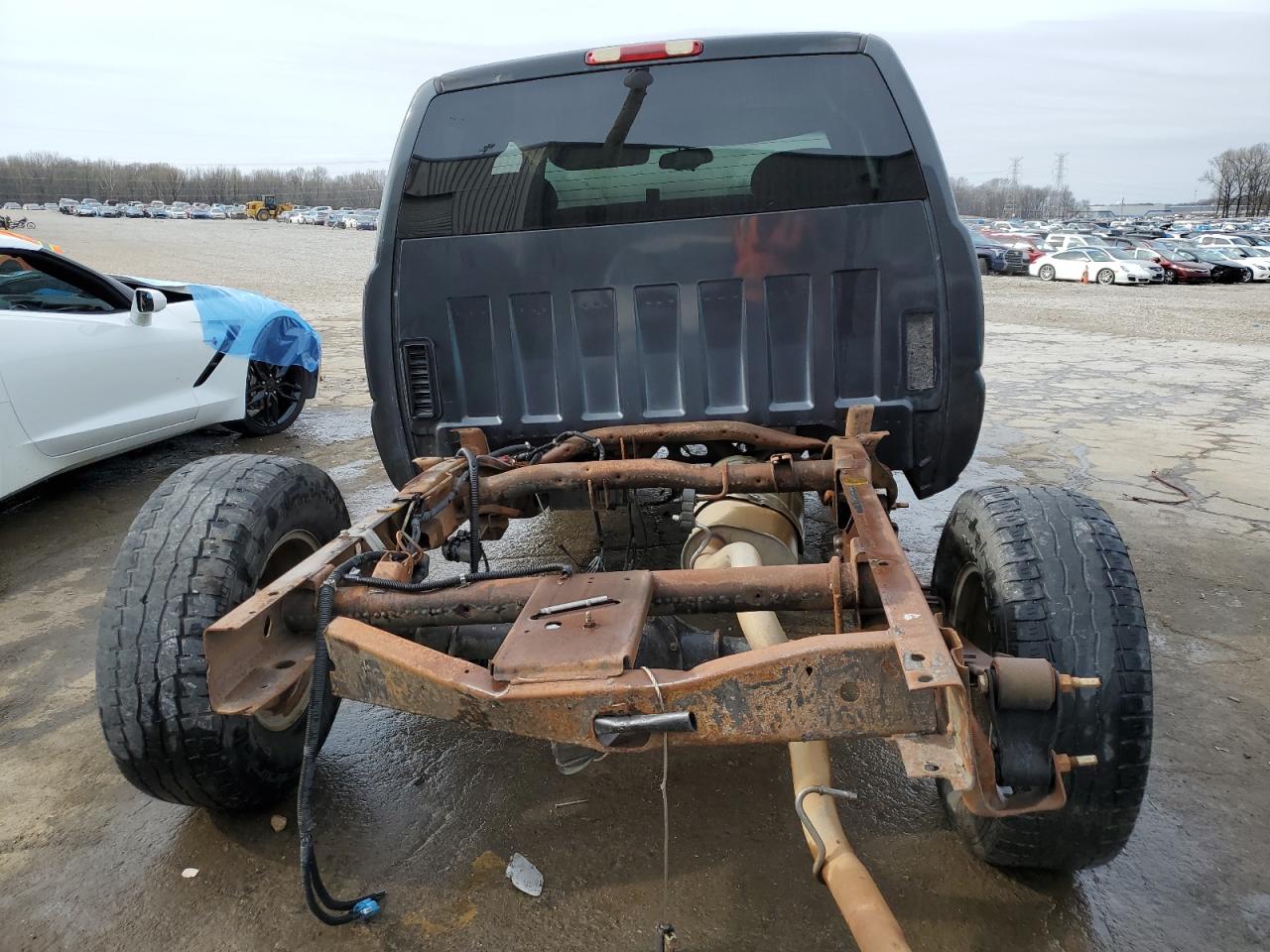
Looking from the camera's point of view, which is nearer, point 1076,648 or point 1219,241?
point 1076,648

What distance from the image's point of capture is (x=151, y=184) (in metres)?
109

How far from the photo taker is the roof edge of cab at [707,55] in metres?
3.27

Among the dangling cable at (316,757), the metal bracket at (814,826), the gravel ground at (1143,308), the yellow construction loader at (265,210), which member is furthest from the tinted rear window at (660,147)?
the yellow construction loader at (265,210)

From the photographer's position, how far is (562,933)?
87.8 inches

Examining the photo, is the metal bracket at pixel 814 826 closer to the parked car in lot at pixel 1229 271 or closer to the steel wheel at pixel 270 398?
the steel wheel at pixel 270 398

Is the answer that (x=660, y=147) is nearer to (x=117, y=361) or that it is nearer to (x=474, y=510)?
(x=474, y=510)

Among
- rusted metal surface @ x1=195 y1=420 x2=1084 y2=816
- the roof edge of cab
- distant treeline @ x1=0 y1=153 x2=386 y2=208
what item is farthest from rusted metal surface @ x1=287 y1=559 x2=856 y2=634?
distant treeline @ x1=0 y1=153 x2=386 y2=208

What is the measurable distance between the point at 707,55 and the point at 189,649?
2652mm

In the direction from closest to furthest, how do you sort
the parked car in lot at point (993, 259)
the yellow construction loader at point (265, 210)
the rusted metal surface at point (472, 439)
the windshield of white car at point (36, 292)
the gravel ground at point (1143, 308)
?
the rusted metal surface at point (472, 439)
the windshield of white car at point (36, 292)
the gravel ground at point (1143, 308)
the parked car in lot at point (993, 259)
the yellow construction loader at point (265, 210)

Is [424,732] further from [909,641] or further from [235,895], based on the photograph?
[909,641]

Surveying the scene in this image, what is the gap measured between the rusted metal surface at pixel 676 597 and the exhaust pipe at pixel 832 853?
268 mm

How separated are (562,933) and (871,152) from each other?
272cm

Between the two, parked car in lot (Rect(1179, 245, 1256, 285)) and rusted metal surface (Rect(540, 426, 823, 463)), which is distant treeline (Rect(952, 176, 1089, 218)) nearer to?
parked car in lot (Rect(1179, 245, 1256, 285))

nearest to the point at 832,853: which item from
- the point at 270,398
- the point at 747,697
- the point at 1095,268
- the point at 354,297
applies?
the point at 747,697
